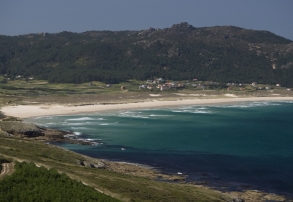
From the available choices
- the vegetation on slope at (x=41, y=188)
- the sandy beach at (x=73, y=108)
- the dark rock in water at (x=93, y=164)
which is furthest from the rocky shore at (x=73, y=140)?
the sandy beach at (x=73, y=108)

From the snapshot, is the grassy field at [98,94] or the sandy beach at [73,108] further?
the grassy field at [98,94]

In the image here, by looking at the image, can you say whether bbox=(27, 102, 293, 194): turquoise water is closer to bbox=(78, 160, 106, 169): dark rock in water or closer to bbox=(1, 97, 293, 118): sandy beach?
bbox=(78, 160, 106, 169): dark rock in water

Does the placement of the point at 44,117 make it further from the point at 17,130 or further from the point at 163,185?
the point at 163,185

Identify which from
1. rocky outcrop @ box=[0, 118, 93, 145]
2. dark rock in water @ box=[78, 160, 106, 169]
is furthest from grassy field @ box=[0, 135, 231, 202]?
rocky outcrop @ box=[0, 118, 93, 145]

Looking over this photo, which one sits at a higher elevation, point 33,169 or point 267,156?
point 33,169

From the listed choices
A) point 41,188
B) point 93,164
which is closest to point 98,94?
point 93,164

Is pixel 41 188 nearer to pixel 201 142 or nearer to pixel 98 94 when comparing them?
pixel 201 142

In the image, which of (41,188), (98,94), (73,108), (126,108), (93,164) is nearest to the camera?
(41,188)

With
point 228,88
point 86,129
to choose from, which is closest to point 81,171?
point 86,129

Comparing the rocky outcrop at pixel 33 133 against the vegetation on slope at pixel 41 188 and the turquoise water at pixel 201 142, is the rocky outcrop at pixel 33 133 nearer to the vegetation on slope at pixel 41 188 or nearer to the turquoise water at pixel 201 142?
the turquoise water at pixel 201 142
